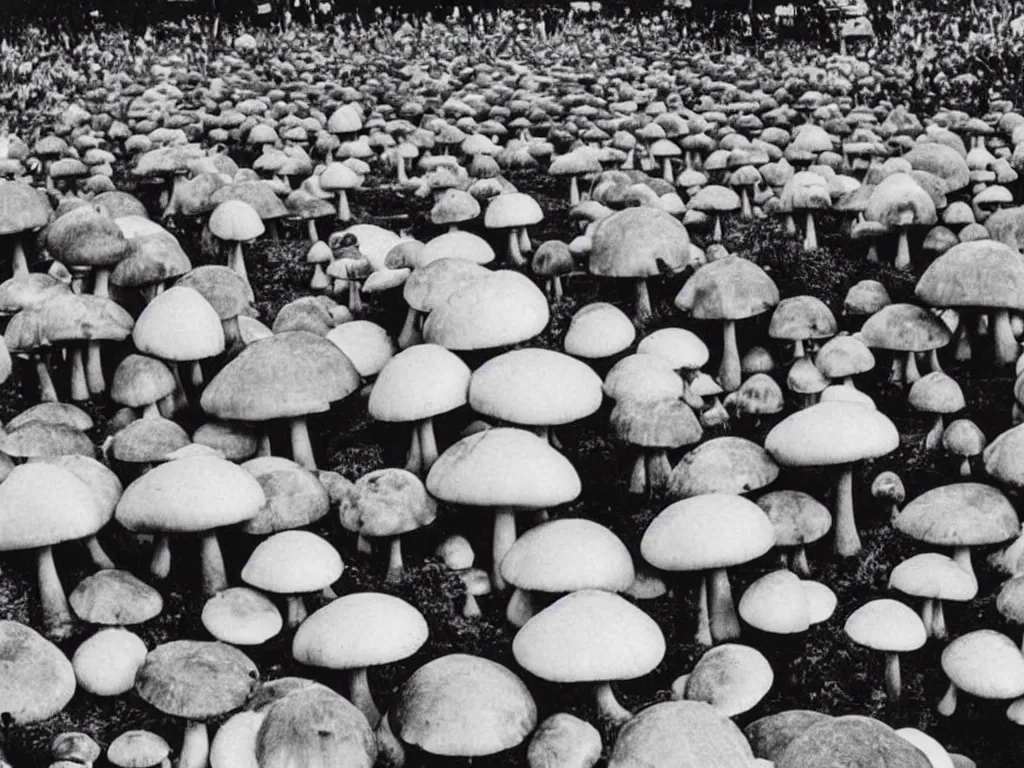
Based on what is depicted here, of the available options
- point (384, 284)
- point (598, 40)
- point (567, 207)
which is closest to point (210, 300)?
point (384, 284)

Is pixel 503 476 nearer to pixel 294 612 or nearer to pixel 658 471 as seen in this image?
pixel 294 612

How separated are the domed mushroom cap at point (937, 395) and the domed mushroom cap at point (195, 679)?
4543 millimetres

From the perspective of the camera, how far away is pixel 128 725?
591cm

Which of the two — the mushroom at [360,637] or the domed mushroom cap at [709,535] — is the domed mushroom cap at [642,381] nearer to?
the domed mushroom cap at [709,535]

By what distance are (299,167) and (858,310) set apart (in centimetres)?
555

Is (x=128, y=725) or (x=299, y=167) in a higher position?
(x=299, y=167)

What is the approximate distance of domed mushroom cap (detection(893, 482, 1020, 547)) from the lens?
21.7ft

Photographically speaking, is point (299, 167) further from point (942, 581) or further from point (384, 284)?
point (942, 581)

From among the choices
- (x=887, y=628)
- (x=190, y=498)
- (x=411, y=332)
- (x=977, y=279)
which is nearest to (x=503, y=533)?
(x=190, y=498)

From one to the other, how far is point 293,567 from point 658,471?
247cm

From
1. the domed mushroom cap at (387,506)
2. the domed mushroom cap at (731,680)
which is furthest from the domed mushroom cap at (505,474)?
the domed mushroom cap at (731,680)

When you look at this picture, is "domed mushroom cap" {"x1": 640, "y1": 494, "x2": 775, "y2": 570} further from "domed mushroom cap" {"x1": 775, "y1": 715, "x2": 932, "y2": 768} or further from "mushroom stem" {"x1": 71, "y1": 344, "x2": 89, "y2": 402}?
"mushroom stem" {"x1": 71, "y1": 344, "x2": 89, "y2": 402}

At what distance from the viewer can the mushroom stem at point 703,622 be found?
662 cm

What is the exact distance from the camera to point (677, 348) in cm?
823
